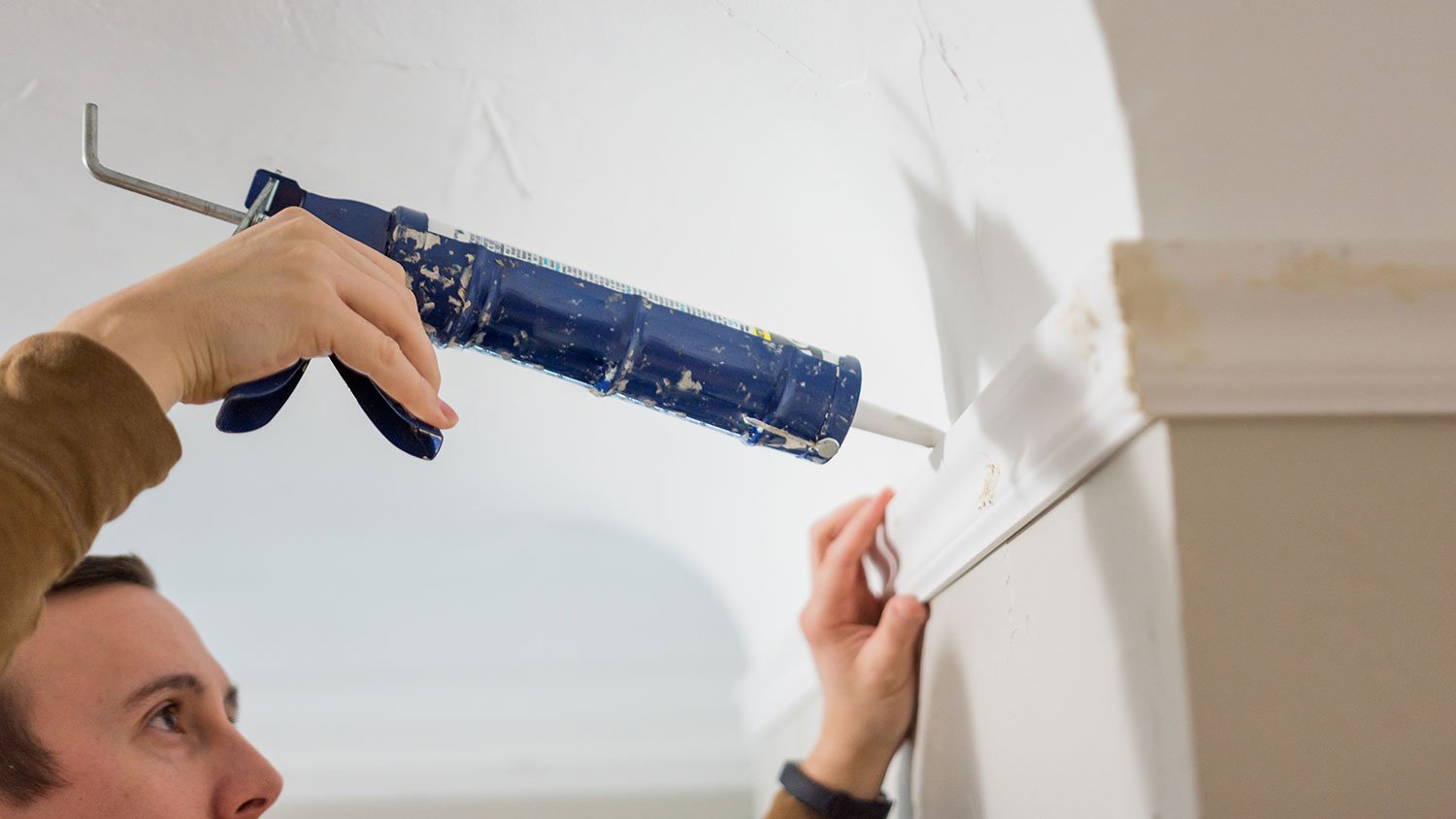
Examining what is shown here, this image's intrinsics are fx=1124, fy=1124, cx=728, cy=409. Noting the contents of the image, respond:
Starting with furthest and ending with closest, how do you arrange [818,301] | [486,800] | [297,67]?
1. [486,800]
2. [818,301]
3. [297,67]

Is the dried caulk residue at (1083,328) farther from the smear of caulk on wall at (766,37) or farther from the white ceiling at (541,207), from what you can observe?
the smear of caulk on wall at (766,37)

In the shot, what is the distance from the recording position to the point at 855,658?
3.08 ft

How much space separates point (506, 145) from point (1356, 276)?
27.4 inches

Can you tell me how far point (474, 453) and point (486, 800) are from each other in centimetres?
74

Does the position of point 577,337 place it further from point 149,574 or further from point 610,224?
point 149,574

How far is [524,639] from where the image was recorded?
2.03 meters

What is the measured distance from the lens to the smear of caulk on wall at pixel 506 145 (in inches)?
37.1

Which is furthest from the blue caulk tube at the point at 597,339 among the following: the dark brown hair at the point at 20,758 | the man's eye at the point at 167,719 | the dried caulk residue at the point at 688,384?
the man's eye at the point at 167,719

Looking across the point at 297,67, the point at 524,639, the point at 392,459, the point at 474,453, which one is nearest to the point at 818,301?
the point at 297,67

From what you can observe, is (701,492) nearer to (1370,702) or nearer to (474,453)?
(474,453)

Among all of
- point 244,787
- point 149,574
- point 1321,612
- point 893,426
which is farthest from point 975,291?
point 149,574

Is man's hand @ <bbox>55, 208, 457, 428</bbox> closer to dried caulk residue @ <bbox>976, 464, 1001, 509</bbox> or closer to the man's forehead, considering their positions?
dried caulk residue @ <bbox>976, 464, 1001, 509</bbox>

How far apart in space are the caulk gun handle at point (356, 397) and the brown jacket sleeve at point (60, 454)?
3.0 inches

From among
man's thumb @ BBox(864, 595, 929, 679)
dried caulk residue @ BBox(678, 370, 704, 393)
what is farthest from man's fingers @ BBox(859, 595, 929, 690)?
dried caulk residue @ BBox(678, 370, 704, 393)
